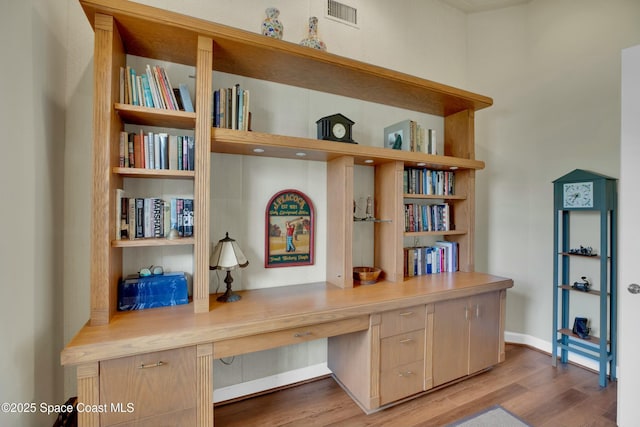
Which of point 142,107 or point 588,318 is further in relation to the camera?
point 588,318

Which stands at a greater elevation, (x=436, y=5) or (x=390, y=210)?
(x=436, y=5)

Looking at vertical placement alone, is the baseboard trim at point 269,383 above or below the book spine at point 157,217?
below

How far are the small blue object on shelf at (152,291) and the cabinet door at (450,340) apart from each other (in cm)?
181

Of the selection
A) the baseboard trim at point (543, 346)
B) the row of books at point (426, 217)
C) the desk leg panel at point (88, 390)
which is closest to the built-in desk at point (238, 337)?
the desk leg panel at point (88, 390)

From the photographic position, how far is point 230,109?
1804 millimetres

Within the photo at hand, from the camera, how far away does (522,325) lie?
9.83 feet

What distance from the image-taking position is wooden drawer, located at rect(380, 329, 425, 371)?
1.92m

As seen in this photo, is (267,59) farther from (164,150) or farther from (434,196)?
(434,196)

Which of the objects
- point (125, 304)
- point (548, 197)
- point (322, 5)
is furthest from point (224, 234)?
point (548, 197)


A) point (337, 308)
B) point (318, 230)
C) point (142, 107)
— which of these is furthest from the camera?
point (318, 230)

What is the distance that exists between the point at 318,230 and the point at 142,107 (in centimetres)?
147

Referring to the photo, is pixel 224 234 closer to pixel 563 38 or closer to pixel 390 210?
pixel 390 210

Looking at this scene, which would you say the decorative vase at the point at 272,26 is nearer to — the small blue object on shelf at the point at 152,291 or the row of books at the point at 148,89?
the row of books at the point at 148,89

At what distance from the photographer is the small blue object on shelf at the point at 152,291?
1623 millimetres
